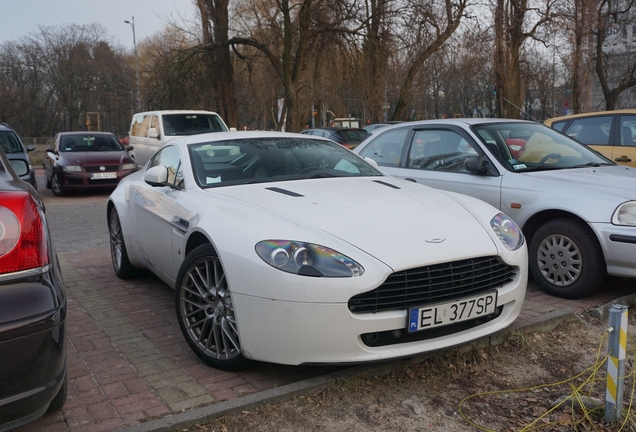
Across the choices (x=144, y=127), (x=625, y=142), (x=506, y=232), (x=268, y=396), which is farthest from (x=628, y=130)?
(x=144, y=127)

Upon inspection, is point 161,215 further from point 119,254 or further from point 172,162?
point 119,254

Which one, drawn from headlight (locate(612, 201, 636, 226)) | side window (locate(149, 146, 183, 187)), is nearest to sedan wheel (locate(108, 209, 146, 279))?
side window (locate(149, 146, 183, 187))

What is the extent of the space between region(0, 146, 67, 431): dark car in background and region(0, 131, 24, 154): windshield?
38.8ft

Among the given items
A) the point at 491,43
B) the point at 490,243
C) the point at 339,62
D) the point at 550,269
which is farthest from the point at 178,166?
the point at 491,43

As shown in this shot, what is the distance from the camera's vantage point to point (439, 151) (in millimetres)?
6293

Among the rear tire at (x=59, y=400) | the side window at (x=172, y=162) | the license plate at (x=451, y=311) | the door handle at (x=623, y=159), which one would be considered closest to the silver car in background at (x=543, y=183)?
the license plate at (x=451, y=311)

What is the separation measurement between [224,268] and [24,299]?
3.89ft

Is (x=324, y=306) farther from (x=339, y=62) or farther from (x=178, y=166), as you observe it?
(x=339, y=62)

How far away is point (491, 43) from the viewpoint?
21922 mm

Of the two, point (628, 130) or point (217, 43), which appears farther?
→ point (217, 43)

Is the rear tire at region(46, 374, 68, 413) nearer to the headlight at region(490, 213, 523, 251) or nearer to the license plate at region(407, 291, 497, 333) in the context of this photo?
the license plate at region(407, 291, 497, 333)

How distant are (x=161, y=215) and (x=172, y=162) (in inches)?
23.3

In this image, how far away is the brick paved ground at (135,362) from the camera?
3055 mm

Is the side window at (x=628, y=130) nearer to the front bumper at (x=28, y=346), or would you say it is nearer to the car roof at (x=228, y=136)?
the car roof at (x=228, y=136)
